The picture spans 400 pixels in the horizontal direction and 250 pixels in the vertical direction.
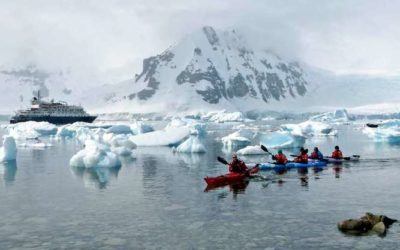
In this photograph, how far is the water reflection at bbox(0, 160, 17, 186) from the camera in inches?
1077

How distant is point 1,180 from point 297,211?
53.8 ft

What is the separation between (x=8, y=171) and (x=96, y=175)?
6.13 meters

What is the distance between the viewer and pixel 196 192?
2316cm

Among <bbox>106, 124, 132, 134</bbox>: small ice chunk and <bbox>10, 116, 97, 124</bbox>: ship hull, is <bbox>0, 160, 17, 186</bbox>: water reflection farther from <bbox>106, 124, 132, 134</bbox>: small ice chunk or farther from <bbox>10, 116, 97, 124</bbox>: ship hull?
<bbox>10, 116, 97, 124</bbox>: ship hull

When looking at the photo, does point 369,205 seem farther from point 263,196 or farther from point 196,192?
point 196,192

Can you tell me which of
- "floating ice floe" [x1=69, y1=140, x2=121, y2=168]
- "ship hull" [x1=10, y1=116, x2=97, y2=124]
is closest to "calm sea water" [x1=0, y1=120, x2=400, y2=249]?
"floating ice floe" [x1=69, y1=140, x2=121, y2=168]

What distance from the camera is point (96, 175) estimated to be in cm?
2906

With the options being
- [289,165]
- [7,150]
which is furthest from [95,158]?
[289,165]

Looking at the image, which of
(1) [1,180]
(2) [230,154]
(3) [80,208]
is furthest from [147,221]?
(2) [230,154]

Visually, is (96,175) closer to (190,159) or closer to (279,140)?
(190,159)

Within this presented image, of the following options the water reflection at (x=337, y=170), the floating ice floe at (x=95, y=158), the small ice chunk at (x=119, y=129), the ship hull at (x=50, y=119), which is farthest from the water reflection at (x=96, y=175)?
the ship hull at (x=50, y=119)

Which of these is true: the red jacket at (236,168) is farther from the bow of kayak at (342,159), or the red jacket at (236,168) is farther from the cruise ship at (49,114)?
the cruise ship at (49,114)

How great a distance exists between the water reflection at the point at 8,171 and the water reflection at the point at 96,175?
3452 mm

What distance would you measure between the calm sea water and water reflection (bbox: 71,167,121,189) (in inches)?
2.1
